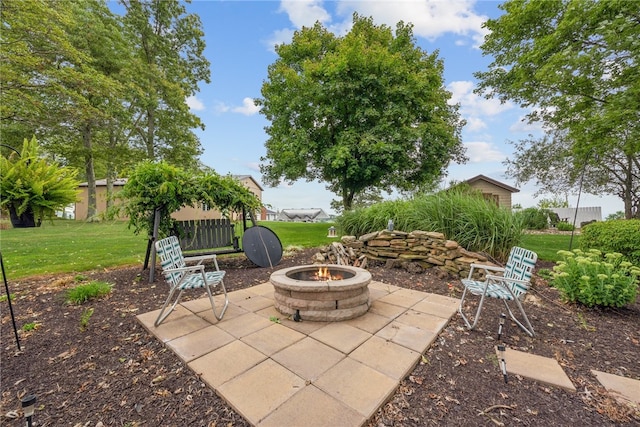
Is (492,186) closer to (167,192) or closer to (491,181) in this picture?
(491,181)

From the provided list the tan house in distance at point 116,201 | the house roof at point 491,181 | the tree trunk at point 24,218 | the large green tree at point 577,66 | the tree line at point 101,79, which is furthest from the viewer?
the house roof at point 491,181

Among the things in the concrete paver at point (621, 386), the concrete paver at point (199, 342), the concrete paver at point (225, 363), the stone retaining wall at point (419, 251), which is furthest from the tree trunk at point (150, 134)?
the concrete paver at point (621, 386)

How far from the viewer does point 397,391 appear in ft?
5.86

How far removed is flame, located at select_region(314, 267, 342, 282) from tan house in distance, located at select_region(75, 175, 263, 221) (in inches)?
109

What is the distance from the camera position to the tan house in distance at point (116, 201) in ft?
17.1

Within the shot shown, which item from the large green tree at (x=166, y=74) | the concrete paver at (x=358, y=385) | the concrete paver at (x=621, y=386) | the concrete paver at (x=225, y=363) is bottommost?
the concrete paver at (x=621, y=386)

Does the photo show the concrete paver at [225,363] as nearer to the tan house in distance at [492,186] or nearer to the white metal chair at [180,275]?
the white metal chair at [180,275]

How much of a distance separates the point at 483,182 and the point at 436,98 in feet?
25.2

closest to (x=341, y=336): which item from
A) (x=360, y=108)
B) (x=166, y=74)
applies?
(x=360, y=108)

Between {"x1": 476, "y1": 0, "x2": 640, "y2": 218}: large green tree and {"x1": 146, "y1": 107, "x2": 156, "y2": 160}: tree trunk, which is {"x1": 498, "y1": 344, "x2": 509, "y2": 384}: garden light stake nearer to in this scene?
{"x1": 476, "y1": 0, "x2": 640, "y2": 218}: large green tree

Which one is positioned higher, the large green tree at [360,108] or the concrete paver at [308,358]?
the large green tree at [360,108]

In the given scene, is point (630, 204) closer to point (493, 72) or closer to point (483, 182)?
point (483, 182)

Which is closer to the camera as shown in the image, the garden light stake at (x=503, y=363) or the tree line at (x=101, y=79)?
the garden light stake at (x=503, y=363)

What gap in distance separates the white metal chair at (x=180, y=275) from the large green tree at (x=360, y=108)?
25.8 feet
